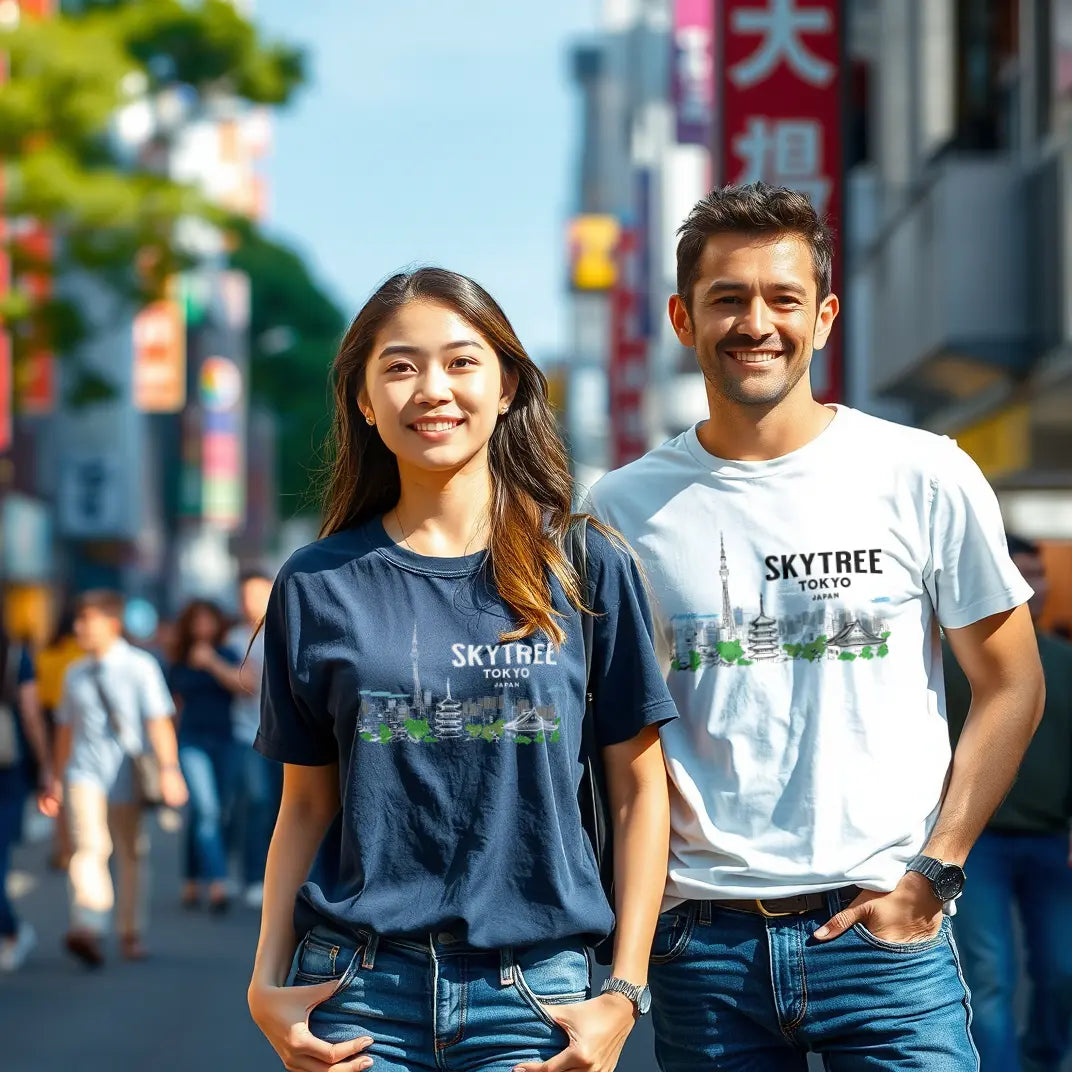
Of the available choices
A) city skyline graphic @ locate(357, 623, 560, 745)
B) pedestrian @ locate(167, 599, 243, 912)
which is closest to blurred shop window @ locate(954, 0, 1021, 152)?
pedestrian @ locate(167, 599, 243, 912)

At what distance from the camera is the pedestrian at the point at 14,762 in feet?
33.4

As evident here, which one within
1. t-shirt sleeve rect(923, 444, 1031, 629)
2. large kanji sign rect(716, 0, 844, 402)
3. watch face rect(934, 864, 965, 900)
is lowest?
watch face rect(934, 864, 965, 900)

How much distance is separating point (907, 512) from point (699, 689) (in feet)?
1.45

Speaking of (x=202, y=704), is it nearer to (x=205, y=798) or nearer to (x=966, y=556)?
(x=205, y=798)

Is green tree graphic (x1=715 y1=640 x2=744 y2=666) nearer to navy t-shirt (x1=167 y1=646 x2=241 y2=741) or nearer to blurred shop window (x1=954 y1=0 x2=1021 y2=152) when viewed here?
navy t-shirt (x1=167 y1=646 x2=241 y2=741)

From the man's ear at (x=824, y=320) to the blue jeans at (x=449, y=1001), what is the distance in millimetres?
1102

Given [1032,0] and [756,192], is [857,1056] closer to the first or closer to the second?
[756,192]

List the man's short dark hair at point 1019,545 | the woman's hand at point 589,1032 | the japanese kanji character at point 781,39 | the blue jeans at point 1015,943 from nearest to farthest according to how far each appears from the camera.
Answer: the woman's hand at point 589,1032, the blue jeans at point 1015,943, the man's short dark hair at point 1019,545, the japanese kanji character at point 781,39

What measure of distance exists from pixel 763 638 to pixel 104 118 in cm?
2031

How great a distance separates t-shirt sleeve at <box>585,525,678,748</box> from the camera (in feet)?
10.3

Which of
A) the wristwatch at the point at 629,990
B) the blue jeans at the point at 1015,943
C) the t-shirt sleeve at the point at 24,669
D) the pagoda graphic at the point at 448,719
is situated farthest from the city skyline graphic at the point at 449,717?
the t-shirt sleeve at the point at 24,669

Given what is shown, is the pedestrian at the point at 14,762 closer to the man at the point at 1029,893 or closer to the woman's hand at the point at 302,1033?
the man at the point at 1029,893

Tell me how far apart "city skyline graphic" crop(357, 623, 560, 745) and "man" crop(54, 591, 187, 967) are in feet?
25.3

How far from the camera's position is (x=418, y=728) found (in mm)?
3068
